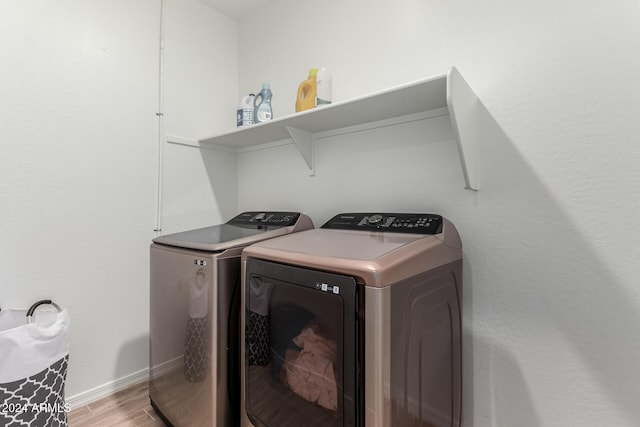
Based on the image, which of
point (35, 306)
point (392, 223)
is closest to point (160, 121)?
point (35, 306)

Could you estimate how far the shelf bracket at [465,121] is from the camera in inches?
45.4

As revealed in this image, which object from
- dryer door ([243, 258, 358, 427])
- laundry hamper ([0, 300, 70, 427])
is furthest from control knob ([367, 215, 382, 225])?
laundry hamper ([0, 300, 70, 427])

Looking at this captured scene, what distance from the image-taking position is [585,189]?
3.71ft

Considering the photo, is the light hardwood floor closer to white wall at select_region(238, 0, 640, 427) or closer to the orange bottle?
white wall at select_region(238, 0, 640, 427)

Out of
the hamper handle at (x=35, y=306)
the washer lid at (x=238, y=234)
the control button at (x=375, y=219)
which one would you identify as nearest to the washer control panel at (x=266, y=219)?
the washer lid at (x=238, y=234)

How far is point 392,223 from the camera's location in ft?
4.66

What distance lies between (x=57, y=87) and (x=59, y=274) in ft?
3.42

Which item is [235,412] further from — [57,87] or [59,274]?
[57,87]

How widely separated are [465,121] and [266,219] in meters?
1.24

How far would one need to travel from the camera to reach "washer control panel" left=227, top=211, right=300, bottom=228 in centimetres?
180

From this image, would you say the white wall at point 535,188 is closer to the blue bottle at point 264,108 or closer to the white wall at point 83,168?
the blue bottle at point 264,108

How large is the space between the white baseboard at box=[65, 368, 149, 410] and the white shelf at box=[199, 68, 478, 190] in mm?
1734

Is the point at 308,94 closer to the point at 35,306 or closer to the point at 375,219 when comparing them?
the point at 375,219

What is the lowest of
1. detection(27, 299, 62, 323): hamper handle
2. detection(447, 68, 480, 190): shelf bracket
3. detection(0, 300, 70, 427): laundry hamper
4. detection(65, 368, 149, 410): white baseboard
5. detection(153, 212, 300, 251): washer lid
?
detection(65, 368, 149, 410): white baseboard
